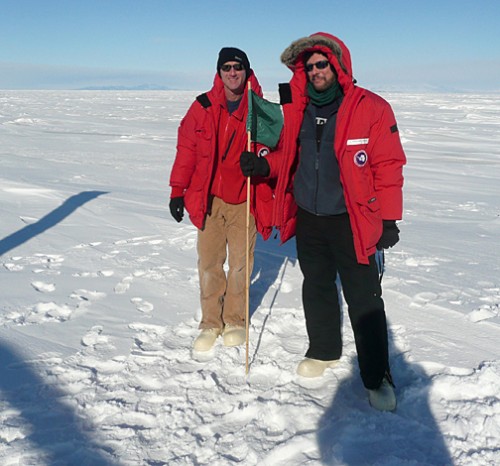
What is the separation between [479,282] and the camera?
4309 millimetres

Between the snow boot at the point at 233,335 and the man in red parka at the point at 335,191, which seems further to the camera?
the snow boot at the point at 233,335

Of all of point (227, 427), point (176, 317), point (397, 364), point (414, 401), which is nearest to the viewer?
point (227, 427)

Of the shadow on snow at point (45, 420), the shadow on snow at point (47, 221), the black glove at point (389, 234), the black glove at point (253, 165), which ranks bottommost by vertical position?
the shadow on snow at point (45, 420)

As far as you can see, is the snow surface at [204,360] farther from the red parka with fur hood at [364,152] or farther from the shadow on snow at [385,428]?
the red parka with fur hood at [364,152]

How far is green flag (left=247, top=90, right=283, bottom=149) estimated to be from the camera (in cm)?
268

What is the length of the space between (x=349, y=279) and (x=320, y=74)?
1112 millimetres

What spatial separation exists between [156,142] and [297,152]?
47.3 ft

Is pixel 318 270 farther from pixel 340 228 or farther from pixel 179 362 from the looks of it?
pixel 179 362

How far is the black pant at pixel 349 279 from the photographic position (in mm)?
2555

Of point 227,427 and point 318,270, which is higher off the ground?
point 318,270

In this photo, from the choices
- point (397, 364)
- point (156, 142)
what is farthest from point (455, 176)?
point (156, 142)

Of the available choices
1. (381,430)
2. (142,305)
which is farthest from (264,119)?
(142,305)

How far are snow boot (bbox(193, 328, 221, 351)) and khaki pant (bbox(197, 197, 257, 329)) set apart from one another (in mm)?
42

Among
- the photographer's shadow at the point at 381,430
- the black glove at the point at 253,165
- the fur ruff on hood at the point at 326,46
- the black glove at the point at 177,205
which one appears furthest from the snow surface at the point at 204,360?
the fur ruff on hood at the point at 326,46
